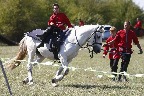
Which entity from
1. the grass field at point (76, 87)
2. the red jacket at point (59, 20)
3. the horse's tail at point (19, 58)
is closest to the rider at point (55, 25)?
the red jacket at point (59, 20)

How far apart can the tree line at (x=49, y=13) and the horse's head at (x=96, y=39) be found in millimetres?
41278

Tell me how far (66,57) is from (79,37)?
2.27ft

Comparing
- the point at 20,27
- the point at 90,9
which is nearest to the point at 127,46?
the point at 20,27

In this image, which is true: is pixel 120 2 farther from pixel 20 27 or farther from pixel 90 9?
pixel 20 27

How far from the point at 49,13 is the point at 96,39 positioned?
50.8 metres

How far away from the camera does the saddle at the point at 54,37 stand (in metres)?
13.0

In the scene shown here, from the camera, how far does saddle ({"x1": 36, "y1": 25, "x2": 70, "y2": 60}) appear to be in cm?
1303

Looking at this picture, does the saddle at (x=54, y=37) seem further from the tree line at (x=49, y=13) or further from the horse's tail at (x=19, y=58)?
the tree line at (x=49, y=13)

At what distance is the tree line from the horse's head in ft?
135

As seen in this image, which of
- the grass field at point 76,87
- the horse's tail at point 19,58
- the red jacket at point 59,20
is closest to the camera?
the grass field at point 76,87

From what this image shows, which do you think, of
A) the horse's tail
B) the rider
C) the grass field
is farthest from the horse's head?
the horse's tail

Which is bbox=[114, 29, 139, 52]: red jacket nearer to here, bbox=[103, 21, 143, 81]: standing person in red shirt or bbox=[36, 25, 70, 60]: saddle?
bbox=[103, 21, 143, 81]: standing person in red shirt

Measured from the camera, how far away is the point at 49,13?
6312 cm

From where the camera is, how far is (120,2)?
81.7 m
